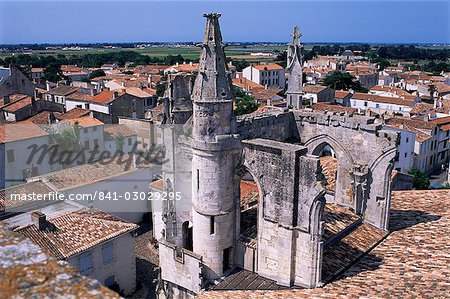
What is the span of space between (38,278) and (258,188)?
12.2 metres

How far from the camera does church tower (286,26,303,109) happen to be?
2103 cm

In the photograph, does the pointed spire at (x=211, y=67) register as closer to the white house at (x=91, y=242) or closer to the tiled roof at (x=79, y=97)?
the white house at (x=91, y=242)

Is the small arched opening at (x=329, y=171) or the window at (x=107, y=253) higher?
the small arched opening at (x=329, y=171)

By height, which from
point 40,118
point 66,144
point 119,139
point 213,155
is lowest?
point 119,139

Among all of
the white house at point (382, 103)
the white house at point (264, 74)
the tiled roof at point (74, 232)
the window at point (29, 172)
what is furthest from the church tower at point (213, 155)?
the white house at point (264, 74)

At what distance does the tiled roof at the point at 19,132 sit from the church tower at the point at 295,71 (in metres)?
25.1

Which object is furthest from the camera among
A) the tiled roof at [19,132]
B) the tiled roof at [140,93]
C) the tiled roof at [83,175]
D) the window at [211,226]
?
the tiled roof at [140,93]

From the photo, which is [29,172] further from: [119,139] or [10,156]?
[119,139]

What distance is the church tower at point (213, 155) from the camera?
14984mm

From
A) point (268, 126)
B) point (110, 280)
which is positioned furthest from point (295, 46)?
point (110, 280)

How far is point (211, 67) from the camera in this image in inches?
591

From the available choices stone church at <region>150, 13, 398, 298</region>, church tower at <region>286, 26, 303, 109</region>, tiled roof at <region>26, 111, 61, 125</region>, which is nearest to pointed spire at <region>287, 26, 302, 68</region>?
church tower at <region>286, 26, 303, 109</region>

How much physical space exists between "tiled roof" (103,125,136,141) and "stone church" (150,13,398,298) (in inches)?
1078

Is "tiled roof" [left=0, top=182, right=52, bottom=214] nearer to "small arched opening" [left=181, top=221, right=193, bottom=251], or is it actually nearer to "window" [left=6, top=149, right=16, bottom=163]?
"window" [left=6, top=149, right=16, bottom=163]
